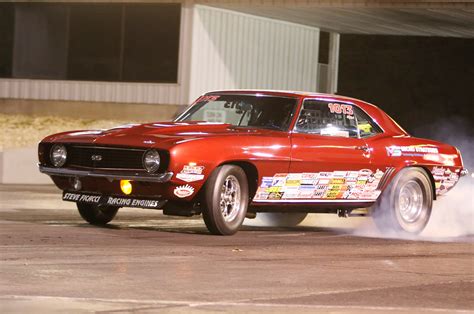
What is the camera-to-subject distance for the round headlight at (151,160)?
11367 mm

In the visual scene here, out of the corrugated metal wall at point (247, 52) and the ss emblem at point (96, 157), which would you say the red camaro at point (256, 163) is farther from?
the corrugated metal wall at point (247, 52)

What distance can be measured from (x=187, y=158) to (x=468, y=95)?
39608mm

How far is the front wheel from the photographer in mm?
11523

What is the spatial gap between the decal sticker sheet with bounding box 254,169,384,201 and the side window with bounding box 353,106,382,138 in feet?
1.45

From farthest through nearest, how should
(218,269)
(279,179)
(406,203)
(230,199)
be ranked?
(406,203) → (279,179) → (230,199) → (218,269)

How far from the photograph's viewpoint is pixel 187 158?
11.3 meters

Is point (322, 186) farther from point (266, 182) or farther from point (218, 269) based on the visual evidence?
point (218, 269)

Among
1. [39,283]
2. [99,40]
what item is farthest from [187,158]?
[99,40]

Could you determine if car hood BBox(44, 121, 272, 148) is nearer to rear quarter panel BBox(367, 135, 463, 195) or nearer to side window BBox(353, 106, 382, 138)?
side window BBox(353, 106, 382, 138)

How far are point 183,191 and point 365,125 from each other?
273cm

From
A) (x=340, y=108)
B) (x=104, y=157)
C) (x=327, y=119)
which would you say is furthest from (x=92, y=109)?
(x=104, y=157)

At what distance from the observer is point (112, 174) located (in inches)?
457

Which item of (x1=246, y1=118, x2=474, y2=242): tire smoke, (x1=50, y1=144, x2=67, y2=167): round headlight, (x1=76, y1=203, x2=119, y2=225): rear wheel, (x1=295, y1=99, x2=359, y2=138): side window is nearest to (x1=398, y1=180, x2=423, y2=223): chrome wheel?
(x1=246, y1=118, x2=474, y2=242): tire smoke

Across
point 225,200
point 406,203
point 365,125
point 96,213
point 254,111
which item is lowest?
point 96,213
